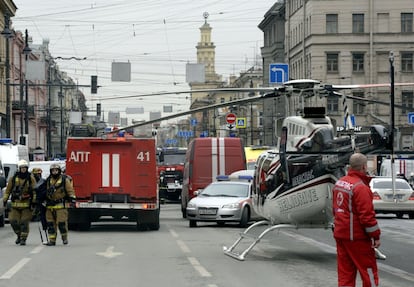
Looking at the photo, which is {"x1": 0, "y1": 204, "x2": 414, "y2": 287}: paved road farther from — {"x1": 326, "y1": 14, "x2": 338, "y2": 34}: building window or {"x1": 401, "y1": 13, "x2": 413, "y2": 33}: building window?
{"x1": 401, "y1": 13, "x2": 413, "y2": 33}: building window

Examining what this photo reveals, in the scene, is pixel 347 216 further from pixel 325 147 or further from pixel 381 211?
pixel 381 211

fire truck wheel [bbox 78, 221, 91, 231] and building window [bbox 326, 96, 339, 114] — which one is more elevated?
building window [bbox 326, 96, 339, 114]

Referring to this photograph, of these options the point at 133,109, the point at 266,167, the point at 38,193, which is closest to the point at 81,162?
the point at 38,193

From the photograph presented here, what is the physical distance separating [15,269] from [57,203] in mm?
5467

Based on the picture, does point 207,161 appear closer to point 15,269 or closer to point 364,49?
point 15,269

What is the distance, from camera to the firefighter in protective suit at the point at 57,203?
2075cm

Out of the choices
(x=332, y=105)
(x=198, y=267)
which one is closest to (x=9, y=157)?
(x=198, y=267)

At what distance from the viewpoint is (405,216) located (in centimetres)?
3994

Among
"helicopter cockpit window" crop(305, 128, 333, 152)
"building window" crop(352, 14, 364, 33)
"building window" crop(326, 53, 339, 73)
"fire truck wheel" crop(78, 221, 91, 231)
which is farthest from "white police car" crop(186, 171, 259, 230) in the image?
"building window" crop(352, 14, 364, 33)

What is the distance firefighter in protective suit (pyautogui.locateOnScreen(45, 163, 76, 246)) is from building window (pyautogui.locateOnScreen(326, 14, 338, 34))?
61.2 metres

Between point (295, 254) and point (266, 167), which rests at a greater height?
point (266, 167)

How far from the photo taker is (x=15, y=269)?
A: 15492 mm

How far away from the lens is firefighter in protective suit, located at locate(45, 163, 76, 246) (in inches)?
817

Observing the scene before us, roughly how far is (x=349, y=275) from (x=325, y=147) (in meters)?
6.67
